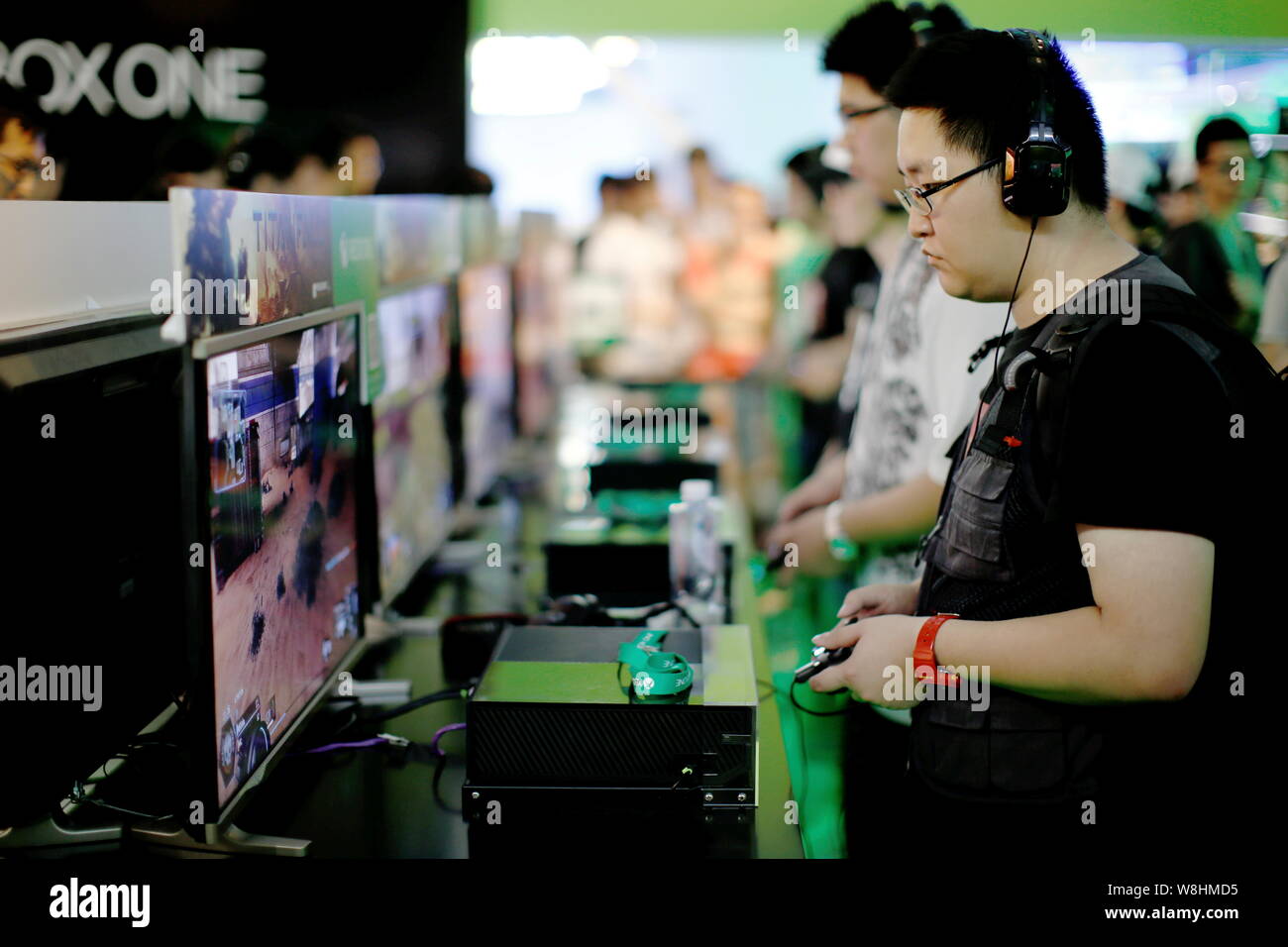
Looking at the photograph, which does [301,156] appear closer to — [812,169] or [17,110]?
[17,110]

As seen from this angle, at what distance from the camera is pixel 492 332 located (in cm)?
321

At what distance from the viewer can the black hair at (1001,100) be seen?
123cm

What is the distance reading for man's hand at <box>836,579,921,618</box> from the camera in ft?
5.08

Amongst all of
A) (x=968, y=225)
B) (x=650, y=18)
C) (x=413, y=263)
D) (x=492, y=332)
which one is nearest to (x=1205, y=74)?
(x=650, y=18)

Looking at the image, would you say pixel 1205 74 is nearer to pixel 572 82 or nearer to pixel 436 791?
pixel 572 82

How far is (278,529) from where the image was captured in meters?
1.37

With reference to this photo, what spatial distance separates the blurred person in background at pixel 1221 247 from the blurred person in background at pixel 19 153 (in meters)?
3.35

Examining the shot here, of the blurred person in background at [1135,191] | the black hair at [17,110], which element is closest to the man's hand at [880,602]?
the black hair at [17,110]

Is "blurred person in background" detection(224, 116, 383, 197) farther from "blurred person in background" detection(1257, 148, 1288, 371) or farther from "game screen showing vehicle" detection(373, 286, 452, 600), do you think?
"blurred person in background" detection(1257, 148, 1288, 371)

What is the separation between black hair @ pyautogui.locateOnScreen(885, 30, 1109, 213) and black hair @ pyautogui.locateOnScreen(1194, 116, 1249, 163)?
2.74m

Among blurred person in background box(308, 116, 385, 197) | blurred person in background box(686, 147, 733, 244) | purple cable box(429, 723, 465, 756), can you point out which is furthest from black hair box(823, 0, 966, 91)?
blurred person in background box(686, 147, 733, 244)

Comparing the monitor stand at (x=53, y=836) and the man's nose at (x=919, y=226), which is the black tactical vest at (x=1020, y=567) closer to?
the man's nose at (x=919, y=226)

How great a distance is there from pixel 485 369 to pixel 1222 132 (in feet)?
8.24

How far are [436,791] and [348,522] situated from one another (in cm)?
50
